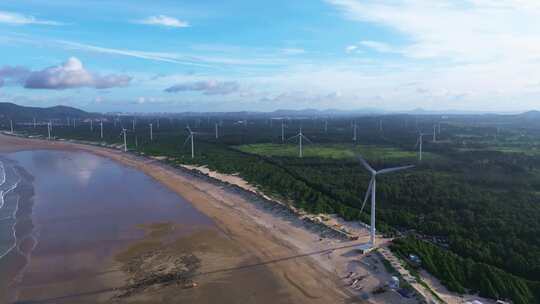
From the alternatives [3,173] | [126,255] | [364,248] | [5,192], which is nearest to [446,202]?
[364,248]

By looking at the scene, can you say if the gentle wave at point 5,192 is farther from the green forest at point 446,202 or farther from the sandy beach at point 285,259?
the green forest at point 446,202

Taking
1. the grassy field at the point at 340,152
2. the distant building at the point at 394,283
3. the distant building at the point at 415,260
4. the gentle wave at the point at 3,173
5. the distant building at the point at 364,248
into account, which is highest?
the grassy field at the point at 340,152

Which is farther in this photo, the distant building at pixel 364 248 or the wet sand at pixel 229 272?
the distant building at pixel 364 248

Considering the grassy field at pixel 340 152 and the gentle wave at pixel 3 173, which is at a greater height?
the grassy field at pixel 340 152

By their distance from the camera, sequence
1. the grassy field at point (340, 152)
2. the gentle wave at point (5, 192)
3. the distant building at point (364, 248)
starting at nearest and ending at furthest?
the distant building at point (364, 248), the gentle wave at point (5, 192), the grassy field at point (340, 152)

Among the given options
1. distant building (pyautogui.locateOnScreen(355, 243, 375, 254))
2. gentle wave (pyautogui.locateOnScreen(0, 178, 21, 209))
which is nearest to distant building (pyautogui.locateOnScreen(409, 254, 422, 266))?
distant building (pyautogui.locateOnScreen(355, 243, 375, 254))

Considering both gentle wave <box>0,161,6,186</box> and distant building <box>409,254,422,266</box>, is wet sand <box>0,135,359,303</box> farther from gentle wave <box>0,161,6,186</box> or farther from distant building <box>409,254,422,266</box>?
gentle wave <box>0,161,6,186</box>

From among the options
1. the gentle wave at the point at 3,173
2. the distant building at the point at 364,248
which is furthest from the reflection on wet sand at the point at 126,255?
the gentle wave at the point at 3,173

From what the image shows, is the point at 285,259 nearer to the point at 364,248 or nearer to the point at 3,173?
the point at 364,248
